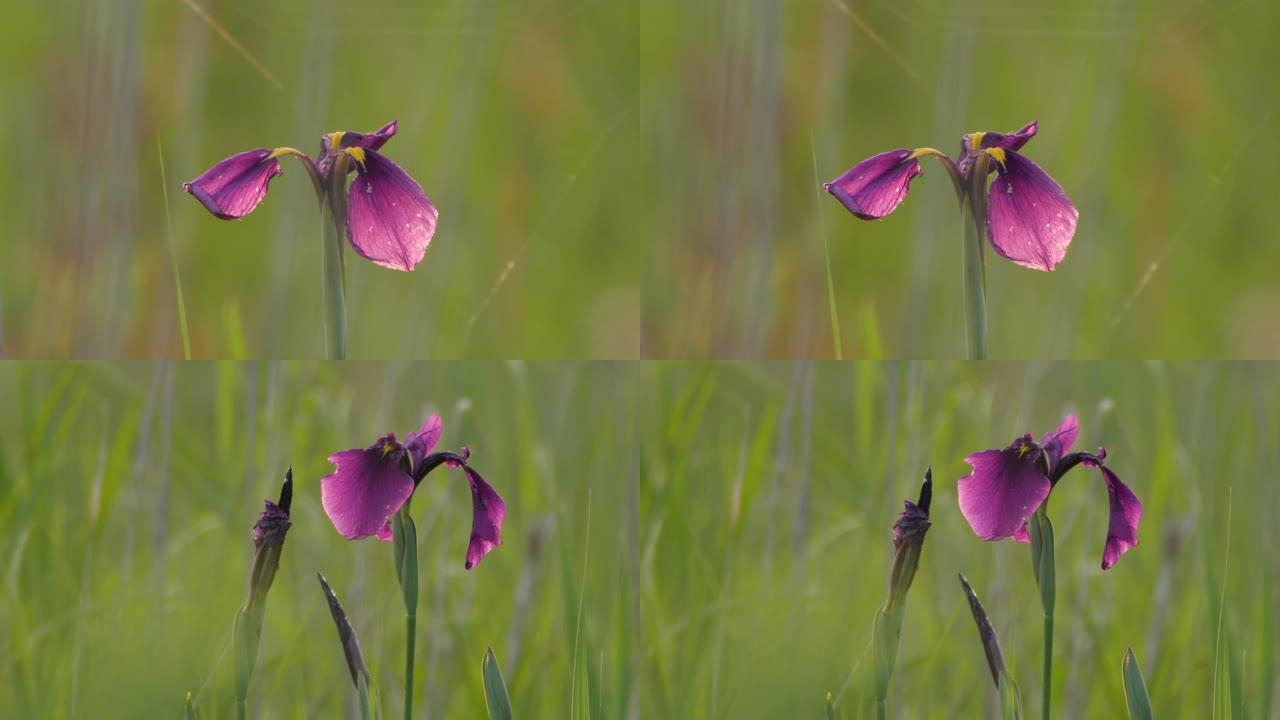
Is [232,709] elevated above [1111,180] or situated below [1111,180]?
below

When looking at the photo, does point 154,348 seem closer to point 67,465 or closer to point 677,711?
point 67,465

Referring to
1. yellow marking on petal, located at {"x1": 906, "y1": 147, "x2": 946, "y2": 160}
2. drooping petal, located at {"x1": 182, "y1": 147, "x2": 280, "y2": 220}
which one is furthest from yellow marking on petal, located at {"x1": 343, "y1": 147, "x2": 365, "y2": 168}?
yellow marking on petal, located at {"x1": 906, "y1": 147, "x2": 946, "y2": 160}

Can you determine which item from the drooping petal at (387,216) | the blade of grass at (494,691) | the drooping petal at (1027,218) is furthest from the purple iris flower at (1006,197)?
the blade of grass at (494,691)

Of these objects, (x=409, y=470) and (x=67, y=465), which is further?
(x=67, y=465)

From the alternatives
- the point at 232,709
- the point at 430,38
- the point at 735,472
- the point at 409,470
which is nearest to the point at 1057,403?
the point at 735,472

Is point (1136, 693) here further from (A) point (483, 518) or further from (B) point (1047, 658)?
(A) point (483, 518)

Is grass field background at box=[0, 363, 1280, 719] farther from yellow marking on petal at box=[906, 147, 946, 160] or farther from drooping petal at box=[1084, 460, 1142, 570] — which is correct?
yellow marking on petal at box=[906, 147, 946, 160]

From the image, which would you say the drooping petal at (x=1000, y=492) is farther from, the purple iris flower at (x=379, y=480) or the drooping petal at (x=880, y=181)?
the purple iris flower at (x=379, y=480)
